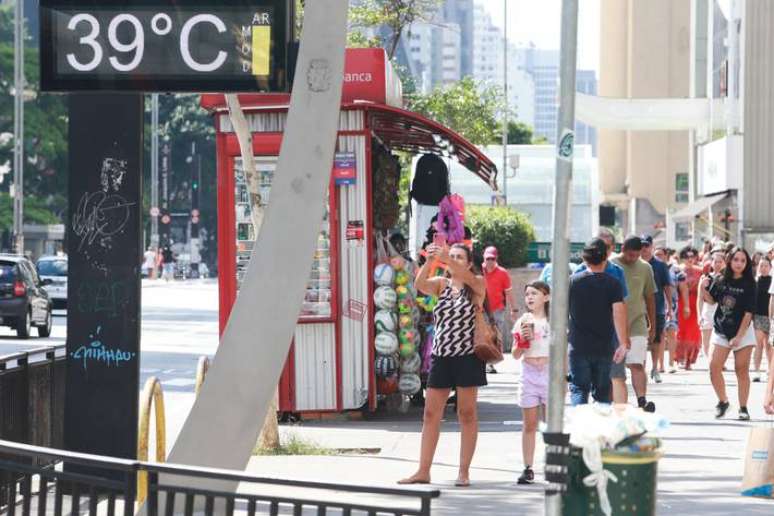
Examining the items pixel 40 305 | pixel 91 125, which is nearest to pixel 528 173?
pixel 40 305

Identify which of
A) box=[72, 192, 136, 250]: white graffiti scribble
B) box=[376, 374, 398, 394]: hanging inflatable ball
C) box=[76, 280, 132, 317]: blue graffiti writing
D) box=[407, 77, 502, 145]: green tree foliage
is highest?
box=[407, 77, 502, 145]: green tree foliage

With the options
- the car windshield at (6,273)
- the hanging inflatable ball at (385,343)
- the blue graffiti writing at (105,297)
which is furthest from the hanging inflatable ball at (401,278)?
the car windshield at (6,273)

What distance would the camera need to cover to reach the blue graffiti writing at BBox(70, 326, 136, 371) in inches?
393

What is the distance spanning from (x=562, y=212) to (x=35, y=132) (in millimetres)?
70630

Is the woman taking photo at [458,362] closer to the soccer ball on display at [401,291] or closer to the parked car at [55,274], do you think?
the soccer ball on display at [401,291]

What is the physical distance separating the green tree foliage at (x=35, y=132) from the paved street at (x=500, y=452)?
168 ft

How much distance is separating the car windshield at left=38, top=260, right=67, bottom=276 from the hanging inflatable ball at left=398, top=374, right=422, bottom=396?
28653 mm

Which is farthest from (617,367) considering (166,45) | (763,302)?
(166,45)

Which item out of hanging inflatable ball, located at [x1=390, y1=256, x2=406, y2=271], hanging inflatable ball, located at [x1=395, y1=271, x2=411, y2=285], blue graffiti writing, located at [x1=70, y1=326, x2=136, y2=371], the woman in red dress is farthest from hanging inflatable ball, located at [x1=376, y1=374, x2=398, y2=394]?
the woman in red dress

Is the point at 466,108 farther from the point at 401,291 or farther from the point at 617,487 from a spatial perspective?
the point at 617,487

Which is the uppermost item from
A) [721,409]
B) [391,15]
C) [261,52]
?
[391,15]

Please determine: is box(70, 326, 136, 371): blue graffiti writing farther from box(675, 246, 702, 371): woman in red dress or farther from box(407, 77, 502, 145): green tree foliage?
box(407, 77, 502, 145): green tree foliage

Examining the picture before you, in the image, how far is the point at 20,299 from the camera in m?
31.6

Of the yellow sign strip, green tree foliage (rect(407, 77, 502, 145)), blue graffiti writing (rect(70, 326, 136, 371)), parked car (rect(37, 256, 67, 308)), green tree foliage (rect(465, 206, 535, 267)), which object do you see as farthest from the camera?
parked car (rect(37, 256, 67, 308))
